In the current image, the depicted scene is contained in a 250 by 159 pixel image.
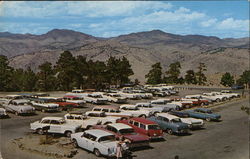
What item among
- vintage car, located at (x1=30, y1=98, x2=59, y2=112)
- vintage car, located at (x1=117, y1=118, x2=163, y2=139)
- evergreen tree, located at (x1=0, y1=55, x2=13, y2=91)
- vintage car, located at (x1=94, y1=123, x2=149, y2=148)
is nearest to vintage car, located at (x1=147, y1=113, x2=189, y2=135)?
vintage car, located at (x1=117, y1=118, x2=163, y2=139)

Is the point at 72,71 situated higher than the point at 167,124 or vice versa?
the point at 72,71

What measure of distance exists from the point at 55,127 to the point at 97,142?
5.59 metres

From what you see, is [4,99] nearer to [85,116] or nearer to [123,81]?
[85,116]

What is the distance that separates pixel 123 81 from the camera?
73.6 m

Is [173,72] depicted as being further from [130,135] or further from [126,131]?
[130,135]

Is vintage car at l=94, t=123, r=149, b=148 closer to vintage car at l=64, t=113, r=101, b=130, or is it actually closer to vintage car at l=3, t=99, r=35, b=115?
vintage car at l=64, t=113, r=101, b=130

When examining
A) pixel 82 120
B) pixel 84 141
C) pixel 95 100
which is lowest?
pixel 84 141

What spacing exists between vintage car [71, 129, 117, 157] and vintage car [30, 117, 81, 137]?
99.4 inches

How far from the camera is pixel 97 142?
16.4 meters

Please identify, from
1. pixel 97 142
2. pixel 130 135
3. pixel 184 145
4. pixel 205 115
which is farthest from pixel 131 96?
pixel 97 142

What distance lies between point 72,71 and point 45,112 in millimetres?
30267

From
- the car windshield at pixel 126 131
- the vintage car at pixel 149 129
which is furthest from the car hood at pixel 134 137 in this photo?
the vintage car at pixel 149 129

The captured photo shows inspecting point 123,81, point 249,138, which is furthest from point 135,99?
point 249,138

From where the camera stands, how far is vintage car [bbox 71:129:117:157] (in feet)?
51.8
